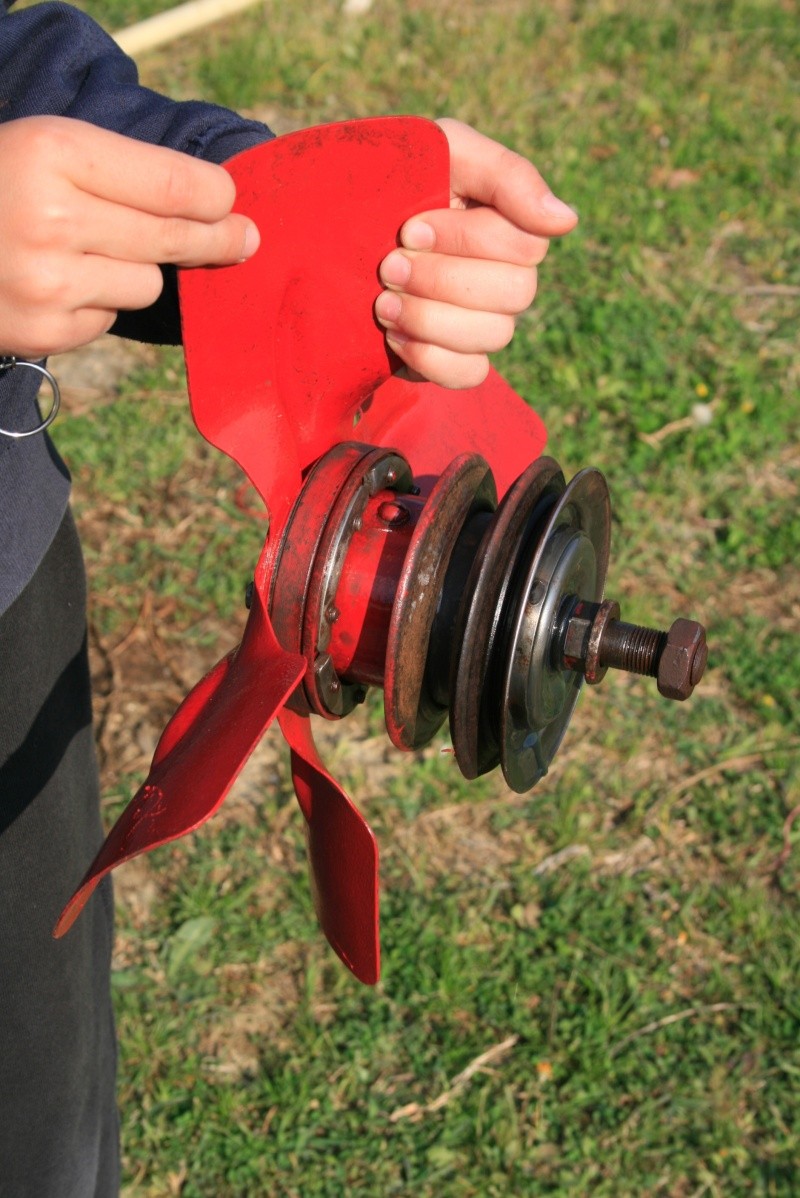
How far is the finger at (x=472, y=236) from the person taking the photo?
1.55 metres

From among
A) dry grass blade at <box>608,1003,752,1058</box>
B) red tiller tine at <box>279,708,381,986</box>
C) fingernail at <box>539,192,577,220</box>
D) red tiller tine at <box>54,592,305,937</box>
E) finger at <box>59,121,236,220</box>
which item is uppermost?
finger at <box>59,121,236,220</box>

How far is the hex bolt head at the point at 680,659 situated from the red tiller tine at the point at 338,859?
41 cm

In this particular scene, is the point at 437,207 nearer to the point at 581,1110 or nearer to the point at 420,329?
the point at 420,329

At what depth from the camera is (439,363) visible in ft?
5.39

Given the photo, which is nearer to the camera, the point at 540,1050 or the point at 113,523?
the point at 540,1050

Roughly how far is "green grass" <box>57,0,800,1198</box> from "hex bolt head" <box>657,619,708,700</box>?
1631mm

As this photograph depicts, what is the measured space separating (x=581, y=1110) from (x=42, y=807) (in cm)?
162

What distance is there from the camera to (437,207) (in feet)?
5.13

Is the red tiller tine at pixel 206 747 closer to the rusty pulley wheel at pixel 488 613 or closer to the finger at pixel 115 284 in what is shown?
the rusty pulley wheel at pixel 488 613

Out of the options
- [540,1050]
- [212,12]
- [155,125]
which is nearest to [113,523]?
[540,1050]

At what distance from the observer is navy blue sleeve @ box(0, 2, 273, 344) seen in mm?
1539

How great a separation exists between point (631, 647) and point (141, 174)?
78 centimetres

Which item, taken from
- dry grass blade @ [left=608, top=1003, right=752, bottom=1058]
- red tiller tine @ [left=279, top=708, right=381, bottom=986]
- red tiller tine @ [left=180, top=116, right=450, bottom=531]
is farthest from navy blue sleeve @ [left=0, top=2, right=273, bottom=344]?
dry grass blade @ [left=608, top=1003, right=752, bottom=1058]

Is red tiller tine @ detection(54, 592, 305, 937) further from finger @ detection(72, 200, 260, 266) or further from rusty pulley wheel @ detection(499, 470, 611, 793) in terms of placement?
finger @ detection(72, 200, 260, 266)
